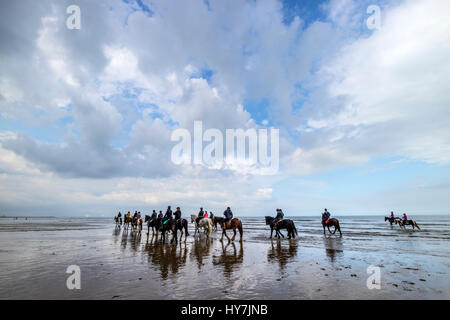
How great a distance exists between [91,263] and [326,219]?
2315 centimetres

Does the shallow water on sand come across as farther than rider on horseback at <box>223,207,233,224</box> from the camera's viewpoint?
No

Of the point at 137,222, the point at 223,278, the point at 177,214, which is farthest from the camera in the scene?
the point at 137,222

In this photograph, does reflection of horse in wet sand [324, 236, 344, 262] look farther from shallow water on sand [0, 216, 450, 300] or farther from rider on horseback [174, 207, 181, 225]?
rider on horseback [174, 207, 181, 225]

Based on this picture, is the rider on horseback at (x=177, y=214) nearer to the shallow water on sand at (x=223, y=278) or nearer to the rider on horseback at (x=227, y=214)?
the rider on horseback at (x=227, y=214)

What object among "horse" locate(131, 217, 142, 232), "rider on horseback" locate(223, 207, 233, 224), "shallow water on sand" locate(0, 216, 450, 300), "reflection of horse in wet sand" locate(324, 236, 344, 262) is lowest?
"horse" locate(131, 217, 142, 232)

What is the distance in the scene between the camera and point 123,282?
636cm

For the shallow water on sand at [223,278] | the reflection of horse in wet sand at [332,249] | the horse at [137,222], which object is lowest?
the horse at [137,222]

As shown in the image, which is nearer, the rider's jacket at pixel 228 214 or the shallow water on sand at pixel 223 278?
the shallow water on sand at pixel 223 278

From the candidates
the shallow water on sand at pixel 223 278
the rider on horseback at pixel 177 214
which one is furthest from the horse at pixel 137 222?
the shallow water on sand at pixel 223 278

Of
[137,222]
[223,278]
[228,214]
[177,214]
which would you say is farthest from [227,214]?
[137,222]

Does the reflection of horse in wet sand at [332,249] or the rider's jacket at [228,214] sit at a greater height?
the rider's jacket at [228,214]

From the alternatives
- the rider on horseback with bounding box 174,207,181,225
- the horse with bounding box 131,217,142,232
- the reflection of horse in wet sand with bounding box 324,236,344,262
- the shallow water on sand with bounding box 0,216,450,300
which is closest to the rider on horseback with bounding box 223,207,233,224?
the rider on horseback with bounding box 174,207,181,225

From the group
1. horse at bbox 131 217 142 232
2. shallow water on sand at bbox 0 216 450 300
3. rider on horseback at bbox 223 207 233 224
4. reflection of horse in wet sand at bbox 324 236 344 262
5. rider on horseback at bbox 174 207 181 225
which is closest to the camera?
shallow water on sand at bbox 0 216 450 300

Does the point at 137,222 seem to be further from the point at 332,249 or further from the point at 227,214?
the point at 332,249
